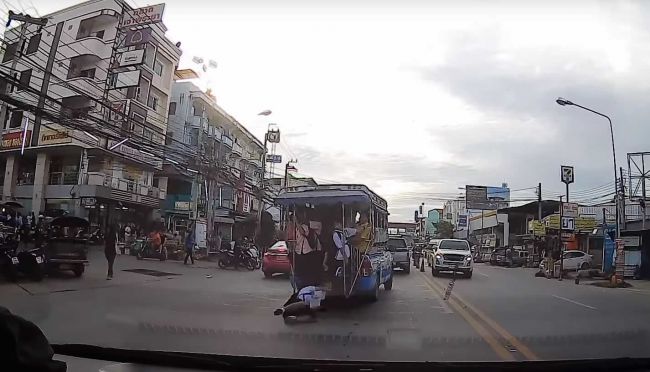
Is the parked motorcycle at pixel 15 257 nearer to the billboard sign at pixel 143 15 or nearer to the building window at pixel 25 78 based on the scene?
the building window at pixel 25 78

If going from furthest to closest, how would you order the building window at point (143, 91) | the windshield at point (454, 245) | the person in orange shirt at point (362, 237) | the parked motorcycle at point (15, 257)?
the windshield at point (454, 245)
the building window at point (143, 91)
the person in orange shirt at point (362, 237)
the parked motorcycle at point (15, 257)

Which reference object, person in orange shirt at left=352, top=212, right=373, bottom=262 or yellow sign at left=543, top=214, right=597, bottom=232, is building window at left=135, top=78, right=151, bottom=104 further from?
yellow sign at left=543, top=214, right=597, bottom=232

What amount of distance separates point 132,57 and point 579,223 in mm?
22979

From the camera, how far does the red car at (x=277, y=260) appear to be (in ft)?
24.4

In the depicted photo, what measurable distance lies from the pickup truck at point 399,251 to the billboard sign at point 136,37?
477cm

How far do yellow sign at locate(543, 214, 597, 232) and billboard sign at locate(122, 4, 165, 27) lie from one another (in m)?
20.2

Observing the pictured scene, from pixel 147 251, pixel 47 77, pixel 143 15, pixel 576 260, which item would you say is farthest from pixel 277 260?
pixel 576 260

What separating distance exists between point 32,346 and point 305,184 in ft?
16.2

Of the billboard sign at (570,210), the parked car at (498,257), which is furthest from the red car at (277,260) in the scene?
the parked car at (498,257)

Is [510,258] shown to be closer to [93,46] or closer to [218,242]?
[218,242]

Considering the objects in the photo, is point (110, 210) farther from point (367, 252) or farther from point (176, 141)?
point (367, 252)

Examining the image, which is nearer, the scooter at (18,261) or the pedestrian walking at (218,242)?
the scooter at (18,261)

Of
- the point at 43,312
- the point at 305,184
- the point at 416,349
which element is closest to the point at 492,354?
the point at 416,349

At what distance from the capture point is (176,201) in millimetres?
8617
